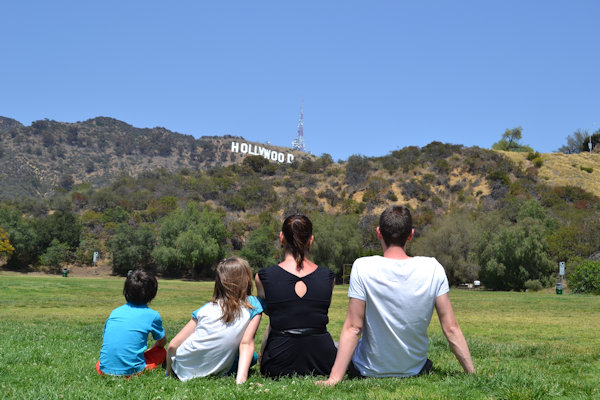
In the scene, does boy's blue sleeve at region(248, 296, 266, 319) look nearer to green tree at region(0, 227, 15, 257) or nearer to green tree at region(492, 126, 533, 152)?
green tree at region(0, 227, 15, 257)

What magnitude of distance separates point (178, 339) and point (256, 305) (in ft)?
2.78

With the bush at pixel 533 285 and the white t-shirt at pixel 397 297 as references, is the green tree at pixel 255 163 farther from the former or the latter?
the white t-shirt at pixel 397 297

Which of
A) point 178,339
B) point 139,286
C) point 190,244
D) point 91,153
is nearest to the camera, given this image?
point 178,339

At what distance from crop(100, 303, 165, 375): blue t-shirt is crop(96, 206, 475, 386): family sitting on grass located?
1 centimetres

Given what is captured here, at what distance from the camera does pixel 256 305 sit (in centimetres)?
527

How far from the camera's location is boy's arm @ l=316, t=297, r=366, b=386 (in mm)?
4738

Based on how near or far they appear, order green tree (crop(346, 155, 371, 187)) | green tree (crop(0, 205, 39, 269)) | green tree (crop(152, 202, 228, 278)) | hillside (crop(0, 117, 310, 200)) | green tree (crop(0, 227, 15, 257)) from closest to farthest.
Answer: green tree (crop(0, 227, 15, 257)) → green tree (crop(0, 205, 39, 269)) → green tree (crop(152, 202, 228, 278)) → green tree (crop(346, 155, 371, 187)) → hillside (crop(0, 117, 310, 200))

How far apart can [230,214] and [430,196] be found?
28427 millimetres

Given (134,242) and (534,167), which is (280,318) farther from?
(534,167)

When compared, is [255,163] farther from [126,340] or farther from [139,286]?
[126,340]

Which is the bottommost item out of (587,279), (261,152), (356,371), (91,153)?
(587,279)

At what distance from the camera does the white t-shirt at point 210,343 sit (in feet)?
16.9

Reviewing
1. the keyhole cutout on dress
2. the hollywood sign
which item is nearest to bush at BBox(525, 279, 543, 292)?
the keyhole cutout on dress

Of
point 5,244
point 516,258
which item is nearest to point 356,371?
point 516,258
